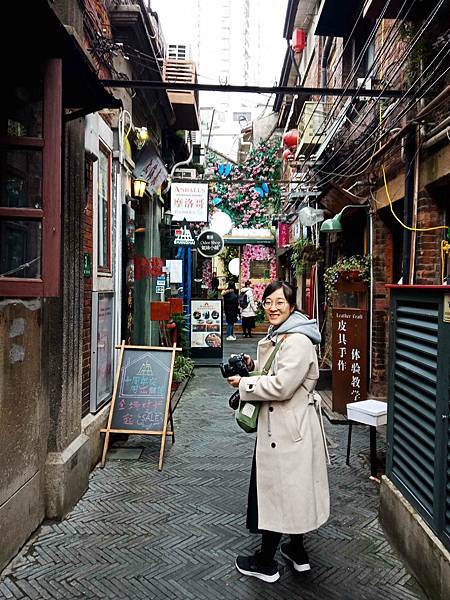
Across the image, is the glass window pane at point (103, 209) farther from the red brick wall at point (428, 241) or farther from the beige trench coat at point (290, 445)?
the red brick wall at point (428, 241)

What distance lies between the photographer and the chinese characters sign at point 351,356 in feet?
24.6

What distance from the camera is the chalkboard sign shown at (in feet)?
18.8

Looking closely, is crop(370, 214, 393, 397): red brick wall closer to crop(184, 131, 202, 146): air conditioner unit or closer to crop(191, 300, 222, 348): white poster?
crop(191, 300, 222, 348): white poster

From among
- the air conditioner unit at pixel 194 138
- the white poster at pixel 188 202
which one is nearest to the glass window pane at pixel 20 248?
the white poster at pixel 188 202

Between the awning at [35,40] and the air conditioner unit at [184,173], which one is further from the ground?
the air conditioner unit at [184,173]

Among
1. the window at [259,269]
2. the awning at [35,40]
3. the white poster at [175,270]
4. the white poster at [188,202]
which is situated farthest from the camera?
the window at [259,269]

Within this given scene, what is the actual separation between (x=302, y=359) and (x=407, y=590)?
1.61 meters

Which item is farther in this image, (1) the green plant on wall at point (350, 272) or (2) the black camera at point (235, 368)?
(1) the green plant on wall at point (350, 272)

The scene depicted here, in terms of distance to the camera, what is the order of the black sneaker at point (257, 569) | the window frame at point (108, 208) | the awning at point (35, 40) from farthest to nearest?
1. the window frame at point (108, 208)
2. the black sneaker at point (257, 569)
3. the awning at point (35, 40)

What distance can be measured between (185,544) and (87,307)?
8.40 feet

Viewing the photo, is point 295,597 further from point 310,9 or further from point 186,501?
point 310,9

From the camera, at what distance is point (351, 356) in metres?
7.54

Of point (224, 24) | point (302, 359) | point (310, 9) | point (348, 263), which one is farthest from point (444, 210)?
point (224, 24)

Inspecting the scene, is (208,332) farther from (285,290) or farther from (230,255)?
(230,255)
